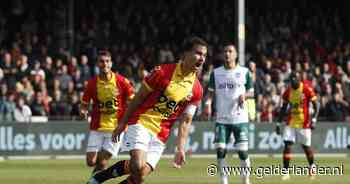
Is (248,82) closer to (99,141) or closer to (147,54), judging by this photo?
(99,141)

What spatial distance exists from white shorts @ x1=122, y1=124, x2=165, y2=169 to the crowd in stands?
17.0 m

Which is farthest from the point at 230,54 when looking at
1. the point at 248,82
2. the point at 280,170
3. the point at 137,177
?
the point at 137,177

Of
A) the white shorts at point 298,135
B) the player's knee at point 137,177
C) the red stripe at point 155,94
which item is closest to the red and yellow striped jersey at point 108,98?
the red stripe at point 155,94

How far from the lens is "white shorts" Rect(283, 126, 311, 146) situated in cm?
2422

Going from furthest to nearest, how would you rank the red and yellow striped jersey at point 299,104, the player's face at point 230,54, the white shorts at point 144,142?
the red and yellow striped jersey at point 299,104 → the player's face at point 230,54 → the white shorts at point 144,142

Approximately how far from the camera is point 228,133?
67.2ft

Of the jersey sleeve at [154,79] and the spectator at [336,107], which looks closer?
the jersey sleeve at [154,79]

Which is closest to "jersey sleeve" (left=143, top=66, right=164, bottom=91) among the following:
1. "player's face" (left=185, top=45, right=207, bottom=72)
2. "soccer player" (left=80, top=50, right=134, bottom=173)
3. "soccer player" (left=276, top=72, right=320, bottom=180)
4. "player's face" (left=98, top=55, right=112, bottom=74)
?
"player's face" (left=185, top=45, right=207, bottom=72)

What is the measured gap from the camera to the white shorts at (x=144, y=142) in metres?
14.0

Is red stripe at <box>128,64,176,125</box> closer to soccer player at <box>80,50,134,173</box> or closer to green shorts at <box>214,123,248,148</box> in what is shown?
soccer player at <box>80,50,134,173</box>

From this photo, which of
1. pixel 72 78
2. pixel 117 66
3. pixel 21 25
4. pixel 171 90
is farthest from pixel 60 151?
pixel 171 90

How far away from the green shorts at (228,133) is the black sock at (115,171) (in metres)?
5.67

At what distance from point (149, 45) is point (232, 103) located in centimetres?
1776

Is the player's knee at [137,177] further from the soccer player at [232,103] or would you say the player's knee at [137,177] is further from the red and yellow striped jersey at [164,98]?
the soccer player at [232,103]
